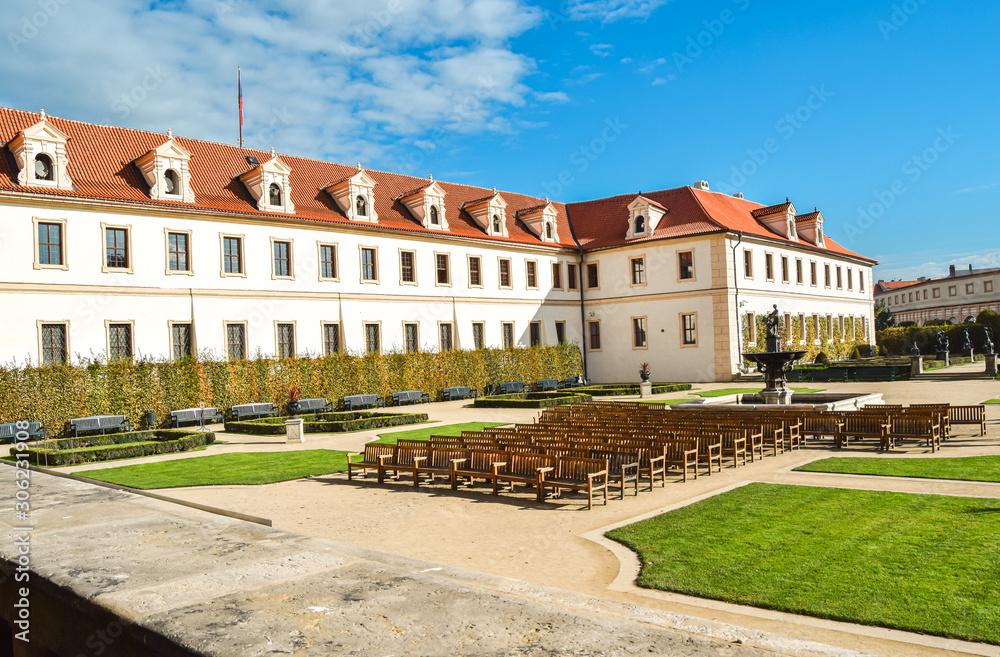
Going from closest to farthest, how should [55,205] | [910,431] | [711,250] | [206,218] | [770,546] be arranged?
[770,546]
[910,431]
[55,205]
[206,218]
[711,250]

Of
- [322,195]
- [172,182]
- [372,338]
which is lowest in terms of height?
[372,338]

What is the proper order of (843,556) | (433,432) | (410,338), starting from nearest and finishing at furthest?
(843,556)
(433,432)
(410,338)

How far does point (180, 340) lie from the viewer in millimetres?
29406

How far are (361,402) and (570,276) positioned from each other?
Answer: 18915 mm

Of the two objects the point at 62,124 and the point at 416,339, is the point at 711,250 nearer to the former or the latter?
the point at 416,339

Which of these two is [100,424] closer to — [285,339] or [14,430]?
[14,430]

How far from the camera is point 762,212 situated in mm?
47719

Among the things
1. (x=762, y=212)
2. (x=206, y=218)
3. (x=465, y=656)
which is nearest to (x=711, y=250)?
(x=762, y=212)

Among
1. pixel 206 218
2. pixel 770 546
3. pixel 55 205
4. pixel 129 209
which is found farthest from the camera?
pixel 206 218

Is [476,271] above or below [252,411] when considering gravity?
above

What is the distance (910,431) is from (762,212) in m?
34.3

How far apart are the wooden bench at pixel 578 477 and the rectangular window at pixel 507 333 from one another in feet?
94.8

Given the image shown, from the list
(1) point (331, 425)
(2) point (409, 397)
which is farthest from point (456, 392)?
(1) point (331, 425)

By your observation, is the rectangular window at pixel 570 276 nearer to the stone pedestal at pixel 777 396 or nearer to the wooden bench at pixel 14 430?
the stone pedestal at pixel 777 396
